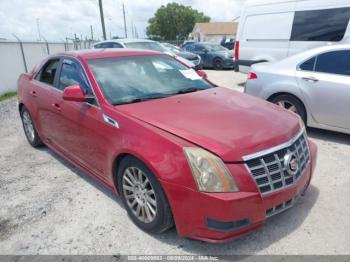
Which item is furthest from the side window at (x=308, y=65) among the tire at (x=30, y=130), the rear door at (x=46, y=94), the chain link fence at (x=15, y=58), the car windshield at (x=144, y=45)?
the chain link fence at (x=15, y=58)

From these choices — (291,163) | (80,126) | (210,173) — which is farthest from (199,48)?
(210,173)

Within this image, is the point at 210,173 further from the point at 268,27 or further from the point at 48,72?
the point at 268,27

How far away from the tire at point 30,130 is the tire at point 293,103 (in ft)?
12.9

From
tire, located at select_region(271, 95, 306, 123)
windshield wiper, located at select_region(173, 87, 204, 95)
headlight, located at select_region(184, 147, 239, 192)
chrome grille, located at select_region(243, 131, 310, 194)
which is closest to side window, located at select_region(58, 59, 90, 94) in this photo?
windshield wiper, located at select_region(173, 87, 204, 95)

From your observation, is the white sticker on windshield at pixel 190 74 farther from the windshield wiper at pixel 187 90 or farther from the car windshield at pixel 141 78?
the windshield wiper at pixel 187 90

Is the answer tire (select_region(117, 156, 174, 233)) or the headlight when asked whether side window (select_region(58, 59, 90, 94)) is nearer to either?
tire (select_region(117, 156, 174, 233))

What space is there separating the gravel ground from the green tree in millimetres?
86444

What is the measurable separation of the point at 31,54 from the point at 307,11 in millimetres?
11700

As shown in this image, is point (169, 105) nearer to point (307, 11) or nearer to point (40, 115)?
point (40, 115)

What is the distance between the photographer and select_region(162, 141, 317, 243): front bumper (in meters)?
2.35

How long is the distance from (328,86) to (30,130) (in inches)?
182

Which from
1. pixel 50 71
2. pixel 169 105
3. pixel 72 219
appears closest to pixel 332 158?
pixel 169 105

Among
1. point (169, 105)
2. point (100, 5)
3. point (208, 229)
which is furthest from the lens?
point (100, 5)

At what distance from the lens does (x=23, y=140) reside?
586 centimetres
